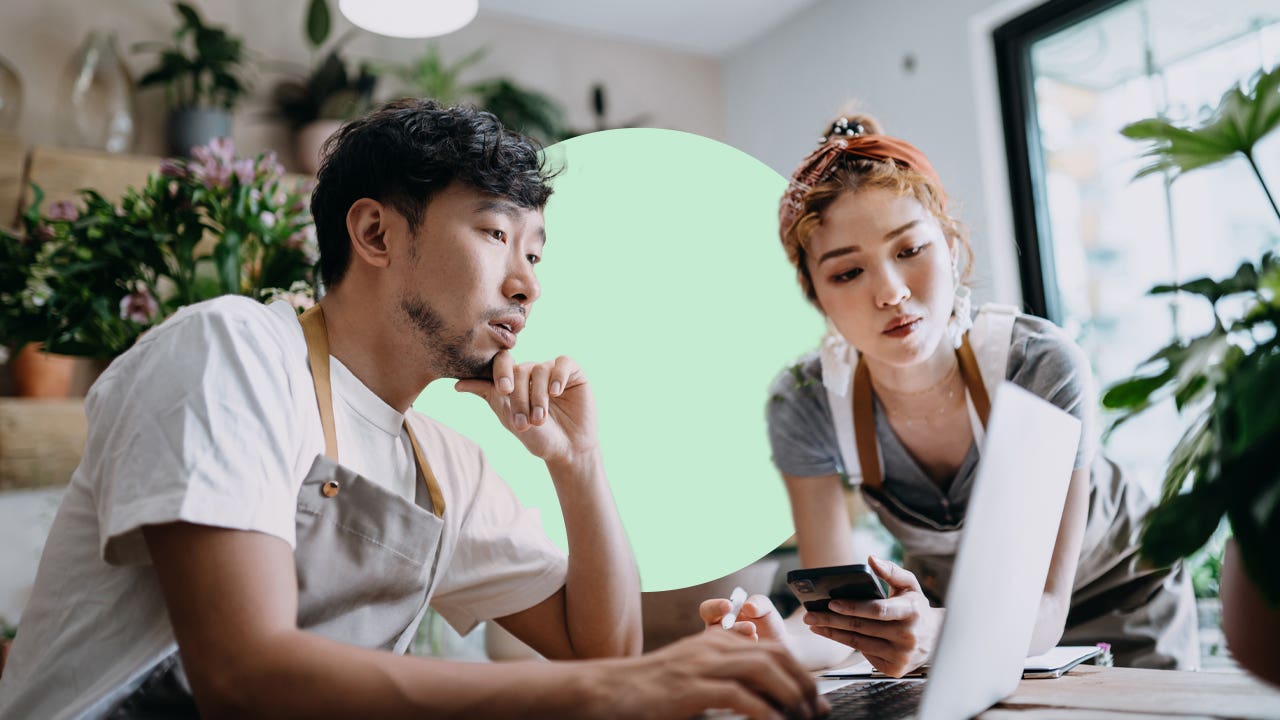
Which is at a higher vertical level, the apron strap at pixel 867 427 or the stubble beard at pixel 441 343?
the stubble beard at pixel 441 343

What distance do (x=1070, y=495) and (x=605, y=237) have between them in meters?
0.66

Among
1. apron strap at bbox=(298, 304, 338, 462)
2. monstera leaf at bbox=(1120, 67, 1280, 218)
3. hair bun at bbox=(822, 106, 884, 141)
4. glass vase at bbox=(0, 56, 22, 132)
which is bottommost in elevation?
apron strap at bbox=(298, 304, 338, 462)

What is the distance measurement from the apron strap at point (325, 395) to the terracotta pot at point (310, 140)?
7.53ft

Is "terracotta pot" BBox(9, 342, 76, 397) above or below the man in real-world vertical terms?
above

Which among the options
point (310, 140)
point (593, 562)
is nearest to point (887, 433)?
point (593, 562)

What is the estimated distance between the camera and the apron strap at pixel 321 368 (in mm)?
920

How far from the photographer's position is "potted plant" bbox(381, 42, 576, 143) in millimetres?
3336

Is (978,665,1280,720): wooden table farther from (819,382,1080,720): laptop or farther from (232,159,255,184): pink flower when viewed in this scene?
(232,159,255,184): pink flower

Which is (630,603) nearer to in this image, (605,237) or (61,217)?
(605,237)

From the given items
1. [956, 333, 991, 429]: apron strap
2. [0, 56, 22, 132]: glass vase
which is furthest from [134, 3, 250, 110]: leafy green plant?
[956, 333, 991, 429]: apron strap

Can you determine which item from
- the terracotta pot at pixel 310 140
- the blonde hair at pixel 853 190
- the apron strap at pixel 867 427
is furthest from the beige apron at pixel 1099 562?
the terracotta pot at pixel 310 140

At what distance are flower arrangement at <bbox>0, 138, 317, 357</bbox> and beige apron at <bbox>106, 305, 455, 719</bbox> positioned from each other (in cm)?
58

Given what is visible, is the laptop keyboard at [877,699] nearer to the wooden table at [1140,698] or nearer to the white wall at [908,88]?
the wooden table at [1140,698]

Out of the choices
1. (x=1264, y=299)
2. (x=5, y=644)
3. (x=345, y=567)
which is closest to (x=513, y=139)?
(x=345, y=567)
